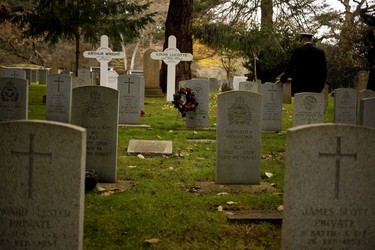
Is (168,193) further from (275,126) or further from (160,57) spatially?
(160,57)

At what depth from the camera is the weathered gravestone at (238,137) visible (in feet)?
23.0

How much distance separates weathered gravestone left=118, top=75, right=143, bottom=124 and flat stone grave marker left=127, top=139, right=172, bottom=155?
410 centimetres

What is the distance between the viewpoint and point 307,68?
1032 cm

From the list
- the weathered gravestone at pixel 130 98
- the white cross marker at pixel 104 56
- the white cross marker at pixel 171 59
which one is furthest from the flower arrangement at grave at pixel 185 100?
the white cross marker at pixel 104 56

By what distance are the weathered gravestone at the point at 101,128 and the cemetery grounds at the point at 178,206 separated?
0.35m

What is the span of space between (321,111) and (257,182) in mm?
3872

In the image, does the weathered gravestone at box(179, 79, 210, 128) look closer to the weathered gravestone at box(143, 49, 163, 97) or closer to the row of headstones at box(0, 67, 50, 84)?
the row of headstones at box(0, 67, 50, 84)

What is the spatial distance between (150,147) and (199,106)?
4.01m

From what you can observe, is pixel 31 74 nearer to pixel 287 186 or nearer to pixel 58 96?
pixel 58 96

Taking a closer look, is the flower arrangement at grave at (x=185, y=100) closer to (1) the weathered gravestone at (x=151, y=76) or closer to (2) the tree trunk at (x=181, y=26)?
(2) the tree trunk at (x=181, y=26)

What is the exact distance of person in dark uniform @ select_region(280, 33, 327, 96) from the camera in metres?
10.3

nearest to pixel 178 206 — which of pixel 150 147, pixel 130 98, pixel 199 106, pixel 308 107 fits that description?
pixel 150 147

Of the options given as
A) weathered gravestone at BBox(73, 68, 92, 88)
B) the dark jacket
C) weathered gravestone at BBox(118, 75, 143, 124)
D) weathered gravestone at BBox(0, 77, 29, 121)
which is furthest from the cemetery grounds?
weathered gravestone at BBox(73, 68, 92, 88)

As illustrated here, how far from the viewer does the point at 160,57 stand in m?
20.8
